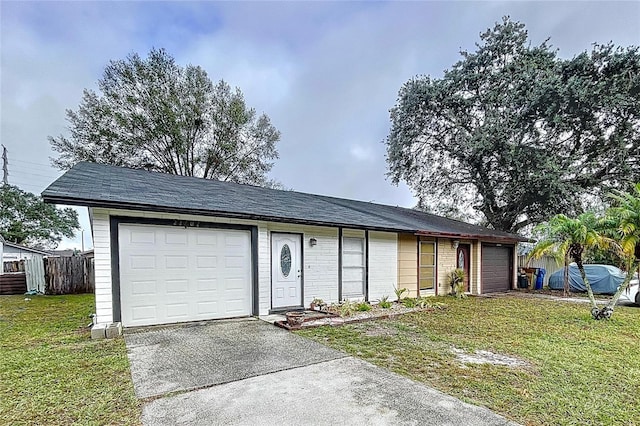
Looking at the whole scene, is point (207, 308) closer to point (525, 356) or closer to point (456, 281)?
point (525, 356)

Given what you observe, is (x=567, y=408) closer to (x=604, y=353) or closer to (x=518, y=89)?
(x=604, y=353)

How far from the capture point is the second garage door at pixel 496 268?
13.6m

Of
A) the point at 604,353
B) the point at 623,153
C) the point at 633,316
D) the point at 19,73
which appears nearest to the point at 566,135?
the point at 623,153

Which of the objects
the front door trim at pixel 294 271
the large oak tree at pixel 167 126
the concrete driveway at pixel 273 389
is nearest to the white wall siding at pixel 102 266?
the concrete driveway at pixel 273 389

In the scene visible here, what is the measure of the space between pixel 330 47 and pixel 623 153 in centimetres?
1374

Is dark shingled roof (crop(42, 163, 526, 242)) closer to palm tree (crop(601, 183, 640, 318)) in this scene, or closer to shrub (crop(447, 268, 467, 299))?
shrub (crop(447, 268, 467, 299))

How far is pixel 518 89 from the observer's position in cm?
1650

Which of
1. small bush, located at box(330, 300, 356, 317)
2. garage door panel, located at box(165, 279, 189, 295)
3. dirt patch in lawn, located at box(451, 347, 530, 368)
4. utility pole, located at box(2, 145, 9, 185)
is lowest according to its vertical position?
small bush, located at box(330, 300, 356, 317)

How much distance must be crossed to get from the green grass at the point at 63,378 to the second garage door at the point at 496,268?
12.7 meters

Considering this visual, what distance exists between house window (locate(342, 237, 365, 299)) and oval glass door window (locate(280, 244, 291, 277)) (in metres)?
1.78

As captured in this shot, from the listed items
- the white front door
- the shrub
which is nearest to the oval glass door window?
the white front door

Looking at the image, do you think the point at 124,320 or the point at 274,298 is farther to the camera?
the point at 274,298

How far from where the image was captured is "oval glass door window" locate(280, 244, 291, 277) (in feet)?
26.2

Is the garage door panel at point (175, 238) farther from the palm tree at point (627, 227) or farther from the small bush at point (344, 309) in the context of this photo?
the palm tree at point (627, 227)
